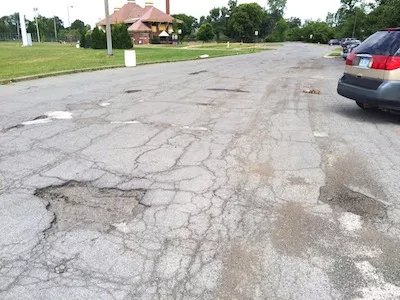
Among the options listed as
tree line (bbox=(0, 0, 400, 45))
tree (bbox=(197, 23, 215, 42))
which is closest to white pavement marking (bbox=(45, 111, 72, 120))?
tree line (bbox=(0, 0, 400, 45))

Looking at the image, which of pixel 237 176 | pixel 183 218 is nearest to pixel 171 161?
pixel 237 176

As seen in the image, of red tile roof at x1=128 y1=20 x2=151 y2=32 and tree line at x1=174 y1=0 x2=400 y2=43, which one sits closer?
red tile roof at x1=128 y1=20 x2=151 y2=32

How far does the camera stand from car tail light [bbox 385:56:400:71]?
6.39 meters

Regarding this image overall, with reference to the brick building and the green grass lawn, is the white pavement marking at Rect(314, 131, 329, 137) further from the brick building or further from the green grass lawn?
the brick building

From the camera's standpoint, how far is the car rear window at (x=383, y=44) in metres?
6.51

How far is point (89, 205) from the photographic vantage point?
367 centimetres

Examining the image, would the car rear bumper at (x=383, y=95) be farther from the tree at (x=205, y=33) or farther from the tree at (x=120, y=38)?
the tree at (x=205, y=33)

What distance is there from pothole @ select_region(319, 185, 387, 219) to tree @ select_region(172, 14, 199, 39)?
80.4m

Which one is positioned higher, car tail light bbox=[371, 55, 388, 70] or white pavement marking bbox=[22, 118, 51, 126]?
car tail light bbox=[371, 55, 388, 70]

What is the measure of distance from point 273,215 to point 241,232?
0.45 meters

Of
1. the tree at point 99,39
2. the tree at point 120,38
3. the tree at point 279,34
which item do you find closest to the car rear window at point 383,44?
the tree at point 99,39

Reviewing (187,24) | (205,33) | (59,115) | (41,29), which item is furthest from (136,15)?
(59,115)

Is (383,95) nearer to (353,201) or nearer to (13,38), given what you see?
(353,201)

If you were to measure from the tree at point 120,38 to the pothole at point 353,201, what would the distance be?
4036 cm
